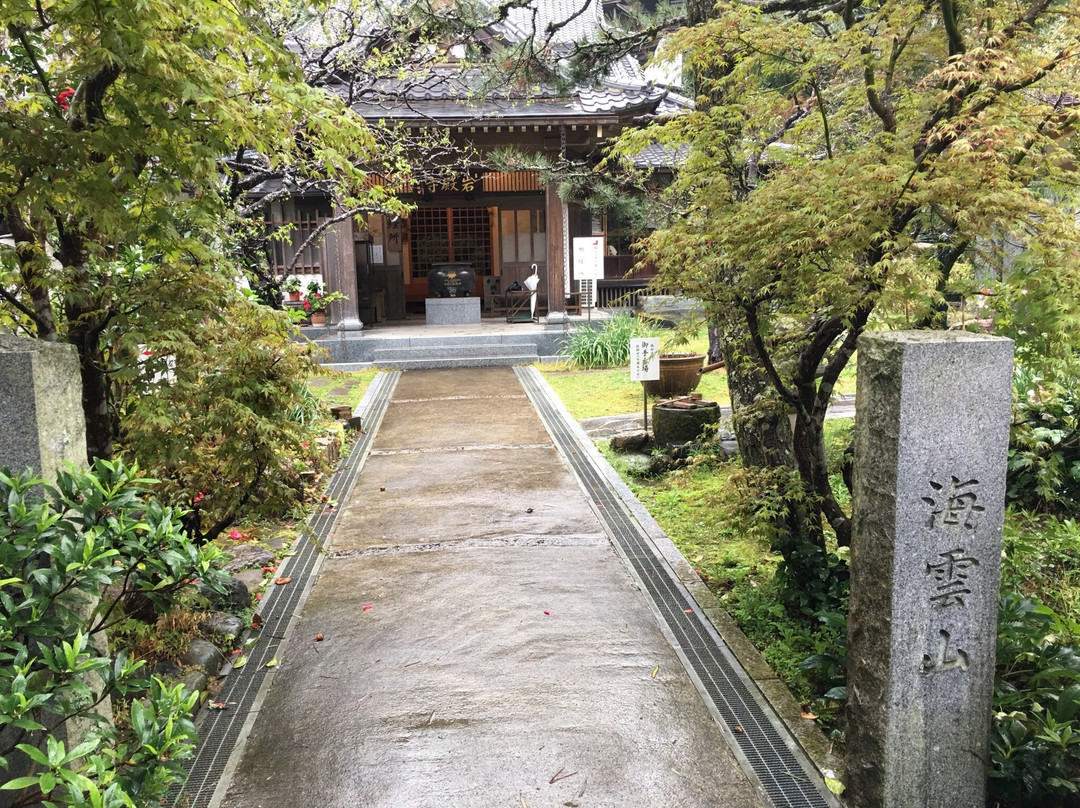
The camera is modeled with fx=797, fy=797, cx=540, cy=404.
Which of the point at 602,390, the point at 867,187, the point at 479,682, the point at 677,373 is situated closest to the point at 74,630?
the point at 479,682

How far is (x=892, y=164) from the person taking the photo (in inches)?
142

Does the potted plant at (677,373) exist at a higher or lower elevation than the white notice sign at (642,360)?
lower

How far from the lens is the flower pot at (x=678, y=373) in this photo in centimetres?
1082

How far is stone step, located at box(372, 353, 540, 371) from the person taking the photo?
15.3 metres

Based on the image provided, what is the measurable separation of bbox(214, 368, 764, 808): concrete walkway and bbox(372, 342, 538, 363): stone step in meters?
8.70

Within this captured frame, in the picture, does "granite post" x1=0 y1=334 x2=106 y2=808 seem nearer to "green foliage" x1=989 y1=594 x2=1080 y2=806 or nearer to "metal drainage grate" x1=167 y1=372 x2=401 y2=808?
"metal drainage grate" x1=167 y1=372 x2=401 y2=808

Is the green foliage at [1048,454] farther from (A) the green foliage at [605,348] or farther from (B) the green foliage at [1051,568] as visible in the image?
(A) the green foliage at [605,348]

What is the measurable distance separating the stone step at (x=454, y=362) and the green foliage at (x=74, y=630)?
12.7m

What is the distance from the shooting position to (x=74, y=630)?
7.75ft

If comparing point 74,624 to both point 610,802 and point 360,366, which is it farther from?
point 360,366

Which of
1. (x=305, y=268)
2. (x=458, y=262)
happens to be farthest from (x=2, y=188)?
(x=458, y=262)

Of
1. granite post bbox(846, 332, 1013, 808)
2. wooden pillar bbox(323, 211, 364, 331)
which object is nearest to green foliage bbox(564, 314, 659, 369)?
wooden pillar bbox(323, 211, 364, 331)

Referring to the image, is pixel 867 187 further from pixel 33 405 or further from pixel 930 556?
pixel 33 405

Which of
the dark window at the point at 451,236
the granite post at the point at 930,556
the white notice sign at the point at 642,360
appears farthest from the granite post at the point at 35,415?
the dark window at the point at 451,236
